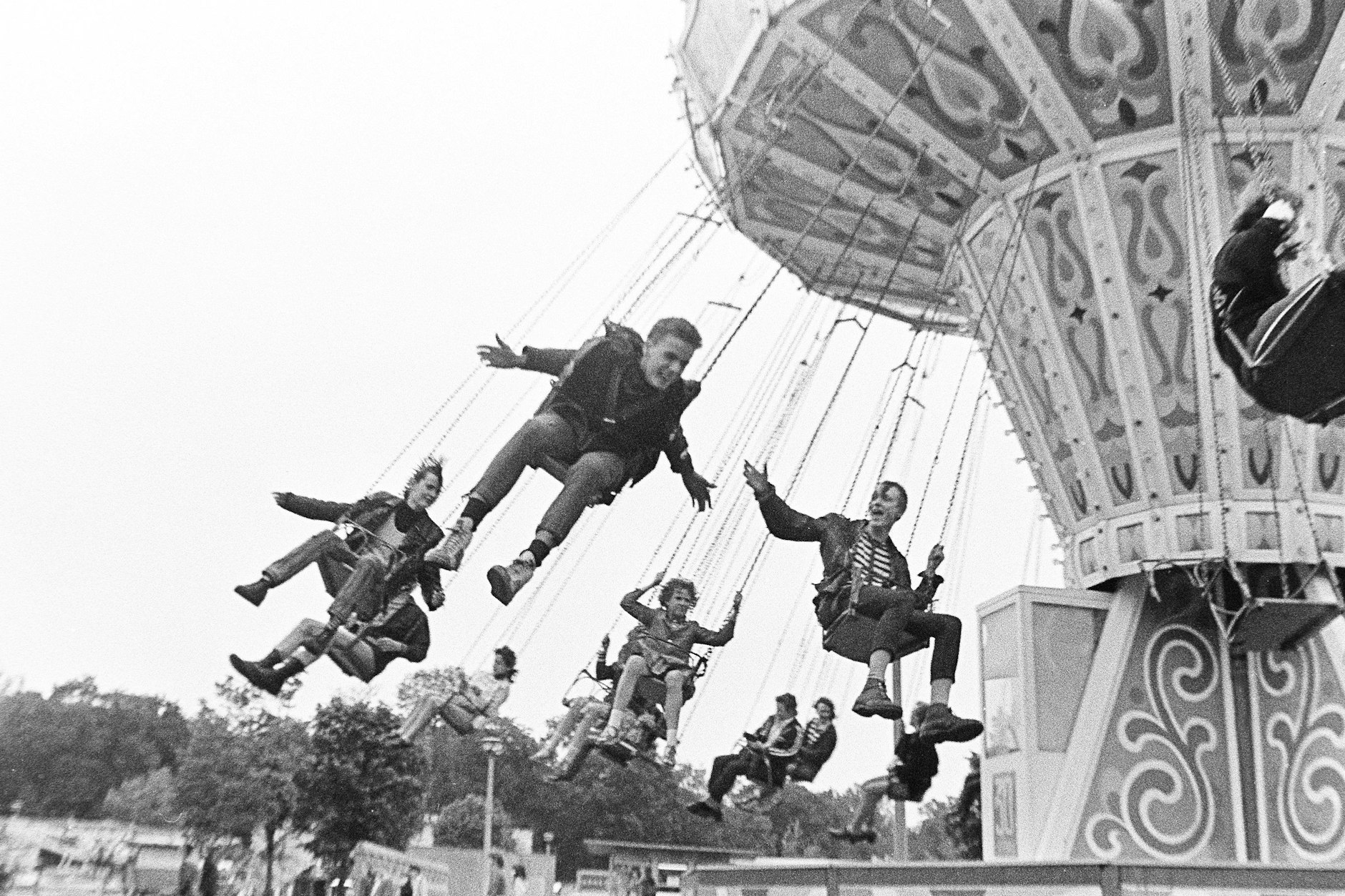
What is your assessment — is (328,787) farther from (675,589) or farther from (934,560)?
(934,560)

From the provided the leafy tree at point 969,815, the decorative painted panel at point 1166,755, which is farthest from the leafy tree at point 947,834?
the decorative painted panel at point 1166,755

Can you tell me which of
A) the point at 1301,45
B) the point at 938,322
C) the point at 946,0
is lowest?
the point at 946,0

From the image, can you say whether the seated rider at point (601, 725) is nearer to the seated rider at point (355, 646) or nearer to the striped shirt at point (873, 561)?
the seated rider at point (355, 646)

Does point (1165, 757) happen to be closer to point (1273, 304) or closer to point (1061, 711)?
point (1061, 711)

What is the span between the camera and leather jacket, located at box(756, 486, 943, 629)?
911 cm

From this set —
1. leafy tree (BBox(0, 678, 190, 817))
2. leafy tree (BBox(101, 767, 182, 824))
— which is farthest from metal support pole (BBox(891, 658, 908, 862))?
leafy tree (BBox(101, 767, 182, 824))

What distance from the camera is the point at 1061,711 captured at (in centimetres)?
1098

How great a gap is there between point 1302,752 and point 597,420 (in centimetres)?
585

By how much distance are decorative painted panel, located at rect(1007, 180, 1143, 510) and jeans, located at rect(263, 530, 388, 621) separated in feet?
19.0

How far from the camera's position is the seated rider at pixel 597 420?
8.66 meters

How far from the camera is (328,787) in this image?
30328 mm

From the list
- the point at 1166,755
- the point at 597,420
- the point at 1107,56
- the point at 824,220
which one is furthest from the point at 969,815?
the point at 597,420

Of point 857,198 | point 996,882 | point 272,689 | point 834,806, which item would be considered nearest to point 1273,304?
point 996,882

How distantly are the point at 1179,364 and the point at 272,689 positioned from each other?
6982 mm
